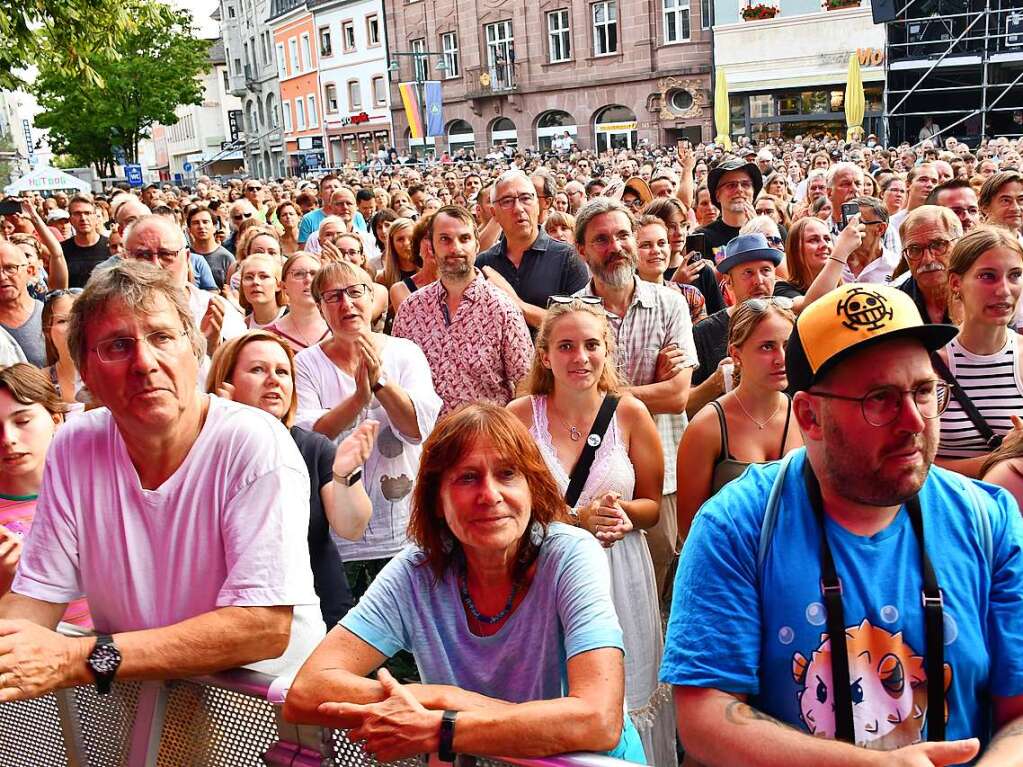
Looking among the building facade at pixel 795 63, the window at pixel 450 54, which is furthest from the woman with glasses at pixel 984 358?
the window at pixel 450 54

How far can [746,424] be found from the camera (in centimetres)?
341

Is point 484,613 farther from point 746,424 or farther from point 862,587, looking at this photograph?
point 746,424

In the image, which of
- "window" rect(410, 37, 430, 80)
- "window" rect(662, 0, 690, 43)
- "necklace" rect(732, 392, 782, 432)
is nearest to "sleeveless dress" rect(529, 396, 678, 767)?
"necklace" rect(732, 392, 782, 432)

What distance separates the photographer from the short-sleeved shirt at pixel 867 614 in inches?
67.4

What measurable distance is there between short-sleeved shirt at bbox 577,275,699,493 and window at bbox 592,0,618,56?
39.6 m

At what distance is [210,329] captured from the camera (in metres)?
4.77

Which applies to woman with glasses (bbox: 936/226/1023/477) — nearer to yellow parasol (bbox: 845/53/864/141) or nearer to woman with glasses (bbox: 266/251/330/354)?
woman with glasses (bbox: 266/251/330/354)

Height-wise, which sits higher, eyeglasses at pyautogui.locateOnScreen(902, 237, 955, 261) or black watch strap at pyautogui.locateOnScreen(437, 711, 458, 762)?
eyeglasses at pyautogui.locateOnScreen(902, 237, 955, 261)

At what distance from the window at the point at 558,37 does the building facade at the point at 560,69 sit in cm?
4

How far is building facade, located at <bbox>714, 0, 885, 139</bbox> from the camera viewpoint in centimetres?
3450

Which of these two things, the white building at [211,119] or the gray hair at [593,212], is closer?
the gray hair at [593,212]

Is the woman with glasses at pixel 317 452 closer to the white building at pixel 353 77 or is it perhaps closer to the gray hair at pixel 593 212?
the gray hair at pixel 593 212

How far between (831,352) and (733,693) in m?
0.64

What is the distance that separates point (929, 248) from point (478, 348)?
2.08 metres
